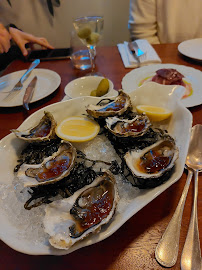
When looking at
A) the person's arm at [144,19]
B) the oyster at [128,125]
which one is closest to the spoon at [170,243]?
the oyster at [128,125]

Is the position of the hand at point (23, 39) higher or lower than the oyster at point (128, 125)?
higher

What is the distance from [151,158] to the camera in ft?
2.19

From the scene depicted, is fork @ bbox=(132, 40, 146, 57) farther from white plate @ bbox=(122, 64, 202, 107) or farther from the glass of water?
the glass of water

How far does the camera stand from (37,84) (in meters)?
1.39

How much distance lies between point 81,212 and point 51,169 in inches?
7.3

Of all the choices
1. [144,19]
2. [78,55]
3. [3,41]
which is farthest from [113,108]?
[144,19]

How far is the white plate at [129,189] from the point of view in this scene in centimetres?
48

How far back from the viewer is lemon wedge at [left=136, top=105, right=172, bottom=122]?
2.61 feet

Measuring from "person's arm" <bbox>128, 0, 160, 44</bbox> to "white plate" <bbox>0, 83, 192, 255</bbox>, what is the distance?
1471 mm

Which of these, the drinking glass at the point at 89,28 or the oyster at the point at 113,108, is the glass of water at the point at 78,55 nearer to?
the drinking glass at the point at 89,28

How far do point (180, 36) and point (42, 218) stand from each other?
7.39ft

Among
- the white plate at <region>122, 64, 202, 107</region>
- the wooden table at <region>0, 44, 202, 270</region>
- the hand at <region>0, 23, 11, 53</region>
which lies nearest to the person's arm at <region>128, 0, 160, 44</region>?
the white plate at <region>122, 64, 202, 107</region>

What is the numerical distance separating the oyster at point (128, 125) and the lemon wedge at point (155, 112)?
0.13ft

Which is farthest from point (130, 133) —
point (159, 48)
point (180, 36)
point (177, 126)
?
point (180, 36)
